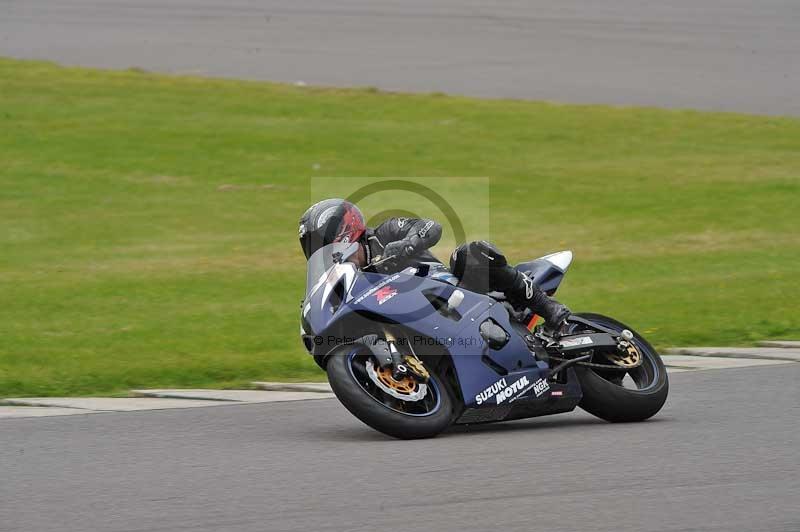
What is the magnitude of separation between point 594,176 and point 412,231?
1224 cm

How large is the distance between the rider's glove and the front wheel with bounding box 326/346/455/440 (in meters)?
0.62

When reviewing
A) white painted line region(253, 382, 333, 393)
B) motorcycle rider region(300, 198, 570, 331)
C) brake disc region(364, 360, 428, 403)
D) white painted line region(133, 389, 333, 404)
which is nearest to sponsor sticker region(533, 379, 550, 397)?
motorcycle rider region(300, 198, 570, 331)

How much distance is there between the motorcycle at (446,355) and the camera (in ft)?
22.5

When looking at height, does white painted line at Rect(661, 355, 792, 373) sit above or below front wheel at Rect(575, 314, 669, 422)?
below

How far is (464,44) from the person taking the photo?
27859mm

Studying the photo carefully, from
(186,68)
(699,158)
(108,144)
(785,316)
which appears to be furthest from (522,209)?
(186,68)

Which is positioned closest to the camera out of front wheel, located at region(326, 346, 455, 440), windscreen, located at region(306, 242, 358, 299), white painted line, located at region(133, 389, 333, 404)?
front wheel, located at region(326, 346, 455, 440)

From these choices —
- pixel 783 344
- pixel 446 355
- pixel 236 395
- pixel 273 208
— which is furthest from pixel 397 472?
pixel 273 208

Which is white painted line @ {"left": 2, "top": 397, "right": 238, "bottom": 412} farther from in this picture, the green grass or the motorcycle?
the motorcycle

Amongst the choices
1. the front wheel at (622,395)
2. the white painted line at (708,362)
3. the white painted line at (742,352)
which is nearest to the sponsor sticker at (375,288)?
the front wheel at (622,395)

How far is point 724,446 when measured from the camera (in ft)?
22.0

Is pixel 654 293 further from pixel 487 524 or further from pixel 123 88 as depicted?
pixel 123 88

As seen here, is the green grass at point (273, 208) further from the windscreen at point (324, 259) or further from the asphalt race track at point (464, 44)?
the windscreen at point (324, 259)

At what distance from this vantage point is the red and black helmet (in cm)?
723
